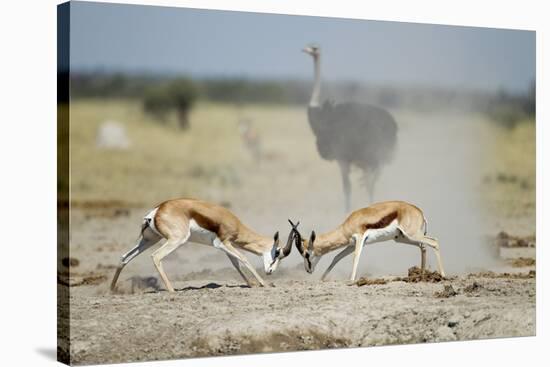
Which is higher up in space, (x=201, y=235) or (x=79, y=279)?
(x=201, y=235)

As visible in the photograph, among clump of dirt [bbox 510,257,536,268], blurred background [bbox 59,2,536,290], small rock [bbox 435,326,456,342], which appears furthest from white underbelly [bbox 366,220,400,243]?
clump of dirt [bbox 510,257,536,268]

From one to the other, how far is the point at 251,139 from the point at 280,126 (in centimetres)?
44

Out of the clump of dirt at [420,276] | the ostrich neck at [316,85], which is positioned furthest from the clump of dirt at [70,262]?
the clump of dirt at [420,276]

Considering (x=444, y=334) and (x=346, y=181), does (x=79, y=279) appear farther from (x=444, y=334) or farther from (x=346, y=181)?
(x=444, y=334)

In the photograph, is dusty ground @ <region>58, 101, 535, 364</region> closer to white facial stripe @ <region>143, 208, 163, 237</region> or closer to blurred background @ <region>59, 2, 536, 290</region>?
blurred background @ <region>59, 2, 536, 290</region>

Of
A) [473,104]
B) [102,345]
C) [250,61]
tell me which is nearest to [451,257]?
[473,104]

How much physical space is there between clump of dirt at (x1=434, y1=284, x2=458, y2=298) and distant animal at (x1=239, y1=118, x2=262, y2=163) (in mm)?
2781

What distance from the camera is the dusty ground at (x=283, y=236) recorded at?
14.7m

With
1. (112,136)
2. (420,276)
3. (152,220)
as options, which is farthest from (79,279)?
(420,276)

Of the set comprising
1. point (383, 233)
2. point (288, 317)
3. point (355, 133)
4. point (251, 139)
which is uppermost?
point (355, 133)

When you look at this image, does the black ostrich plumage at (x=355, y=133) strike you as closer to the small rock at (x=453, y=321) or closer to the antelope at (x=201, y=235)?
the antelope at (x=201, y=235)

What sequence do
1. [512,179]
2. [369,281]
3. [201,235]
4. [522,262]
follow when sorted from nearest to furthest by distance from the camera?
[201,235]
[369,281]
[522,262]
[512,179]

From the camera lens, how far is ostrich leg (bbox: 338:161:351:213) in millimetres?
16406

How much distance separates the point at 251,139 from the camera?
16.0 meters
